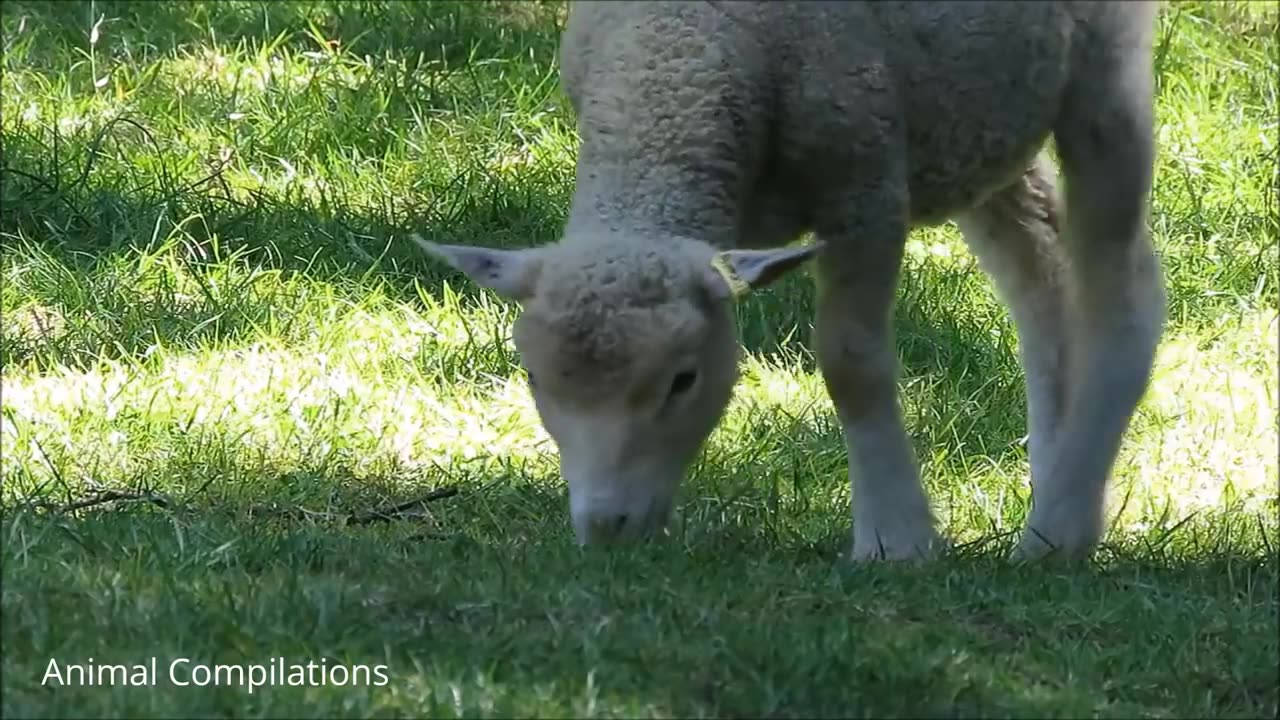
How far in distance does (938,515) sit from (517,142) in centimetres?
329

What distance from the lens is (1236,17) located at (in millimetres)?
10602

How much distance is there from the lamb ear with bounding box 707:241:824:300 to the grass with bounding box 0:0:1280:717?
583mm

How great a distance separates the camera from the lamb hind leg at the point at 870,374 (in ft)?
16.2

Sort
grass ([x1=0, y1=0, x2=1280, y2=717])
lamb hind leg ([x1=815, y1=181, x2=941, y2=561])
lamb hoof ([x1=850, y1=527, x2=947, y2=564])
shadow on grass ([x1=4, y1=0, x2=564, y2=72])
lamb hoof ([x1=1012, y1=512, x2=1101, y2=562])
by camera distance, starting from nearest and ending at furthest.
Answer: grass ([x1=0, y1=0, x2=1280, y2=717])
lamb hind leg ([x1=815, y1=181, x2=941, y2=561])
lamb hoof ([x1=850, y1=527, x2=947, y2=564])
lamb hoof ([x1=1012, y1=512, x2=1101, y2=562])
shadow on grass ([x1=4, y1=0, x2=564, y2=72])

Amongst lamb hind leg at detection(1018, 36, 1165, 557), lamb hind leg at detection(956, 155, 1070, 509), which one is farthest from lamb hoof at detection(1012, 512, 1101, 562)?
lamb hind leg at detection(956, 155, 1070, 509)

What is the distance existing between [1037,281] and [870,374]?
1168 millimetres

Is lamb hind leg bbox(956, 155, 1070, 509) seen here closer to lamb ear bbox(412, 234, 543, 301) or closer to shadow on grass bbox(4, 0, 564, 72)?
lamb ear bbox(412, 234, 543, 301)

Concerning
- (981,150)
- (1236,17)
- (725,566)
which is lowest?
(725,566)

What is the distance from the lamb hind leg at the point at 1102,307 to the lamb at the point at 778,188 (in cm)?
1

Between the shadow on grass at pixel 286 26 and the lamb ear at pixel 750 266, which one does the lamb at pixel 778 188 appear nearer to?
the lamb ear at pixel 750 266

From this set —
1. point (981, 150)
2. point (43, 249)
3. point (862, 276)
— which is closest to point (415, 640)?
point (862, 276)

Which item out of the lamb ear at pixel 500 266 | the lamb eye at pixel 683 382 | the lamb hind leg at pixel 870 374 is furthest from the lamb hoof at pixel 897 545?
the lamb ear at pixel 500 266

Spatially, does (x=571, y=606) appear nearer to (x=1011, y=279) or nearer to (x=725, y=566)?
(x=725, y=566)

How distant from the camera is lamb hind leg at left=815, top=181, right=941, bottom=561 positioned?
493cm
